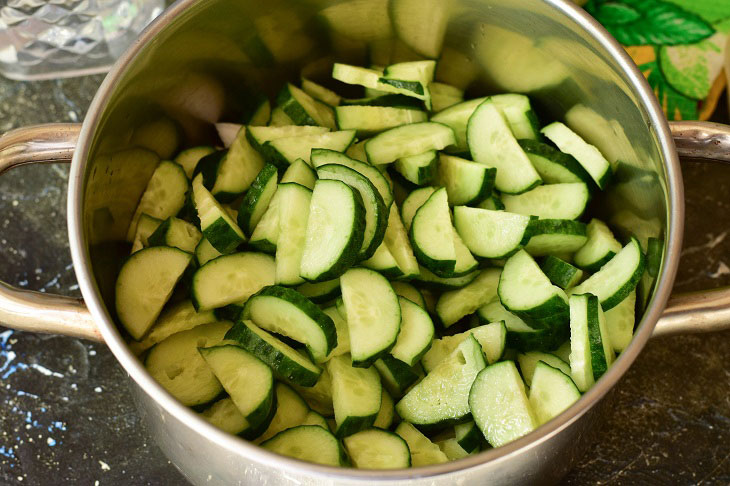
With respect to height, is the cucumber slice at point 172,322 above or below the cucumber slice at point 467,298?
below

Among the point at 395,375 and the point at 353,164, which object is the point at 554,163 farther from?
the point at 395,375

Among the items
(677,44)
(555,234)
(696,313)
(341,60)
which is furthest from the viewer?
(677,44)

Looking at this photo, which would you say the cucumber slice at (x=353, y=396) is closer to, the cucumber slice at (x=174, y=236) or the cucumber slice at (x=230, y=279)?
the cucumber slice at (x=230, y=279)

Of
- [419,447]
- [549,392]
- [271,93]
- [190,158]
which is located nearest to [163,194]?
[190,158]

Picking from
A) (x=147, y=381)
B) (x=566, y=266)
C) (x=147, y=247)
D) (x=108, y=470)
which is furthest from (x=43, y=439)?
(x=566, y=266)

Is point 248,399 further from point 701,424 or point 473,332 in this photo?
point 701,424

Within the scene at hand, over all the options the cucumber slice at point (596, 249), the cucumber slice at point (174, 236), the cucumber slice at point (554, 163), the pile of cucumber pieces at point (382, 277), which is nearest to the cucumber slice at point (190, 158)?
the pile of cucumber pieces at point (382, 277)

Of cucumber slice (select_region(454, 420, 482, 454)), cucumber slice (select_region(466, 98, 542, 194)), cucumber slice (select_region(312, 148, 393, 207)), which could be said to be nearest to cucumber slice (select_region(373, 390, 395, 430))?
cucumber slice (select_region(454, 420, 482, 454))
